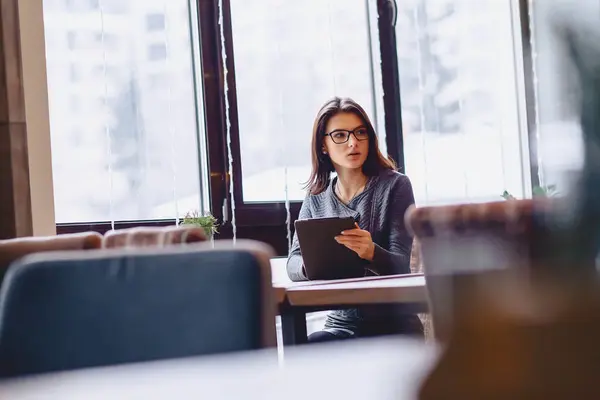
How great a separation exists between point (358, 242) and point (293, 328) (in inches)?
11.8

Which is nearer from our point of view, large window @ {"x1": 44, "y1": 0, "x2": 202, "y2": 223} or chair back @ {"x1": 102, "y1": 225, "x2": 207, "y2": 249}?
chair back @ {"x1": 102, "y1": 225, "x2": 207, "y2": 249}

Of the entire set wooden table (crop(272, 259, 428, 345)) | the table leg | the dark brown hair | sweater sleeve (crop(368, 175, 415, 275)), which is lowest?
the table leg

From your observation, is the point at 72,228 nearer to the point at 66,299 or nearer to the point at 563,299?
the point at 66,299

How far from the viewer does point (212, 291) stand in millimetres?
900

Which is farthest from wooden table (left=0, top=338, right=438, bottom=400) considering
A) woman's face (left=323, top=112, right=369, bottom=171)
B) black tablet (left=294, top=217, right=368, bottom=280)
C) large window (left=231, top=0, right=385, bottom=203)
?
large window (left=231, top=0, right=385, bottom=203)

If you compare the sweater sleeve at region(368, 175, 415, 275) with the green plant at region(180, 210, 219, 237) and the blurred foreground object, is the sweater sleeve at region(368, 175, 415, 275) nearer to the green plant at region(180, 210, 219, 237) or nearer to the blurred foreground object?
the green plant at region(180, 210, 219, 237)

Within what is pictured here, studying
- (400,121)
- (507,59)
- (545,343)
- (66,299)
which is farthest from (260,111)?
(545,343)

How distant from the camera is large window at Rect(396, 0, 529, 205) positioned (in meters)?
4.05

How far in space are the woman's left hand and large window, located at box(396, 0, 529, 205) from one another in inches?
67.7

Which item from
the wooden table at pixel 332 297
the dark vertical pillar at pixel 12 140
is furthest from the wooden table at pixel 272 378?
the dark vertical pillar at pixel 12 140

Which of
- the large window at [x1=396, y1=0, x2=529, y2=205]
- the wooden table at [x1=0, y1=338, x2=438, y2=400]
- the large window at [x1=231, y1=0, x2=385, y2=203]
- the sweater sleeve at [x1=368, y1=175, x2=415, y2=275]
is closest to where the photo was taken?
the wooden table at [x1=0, y1=338, x2=438, y2=400]

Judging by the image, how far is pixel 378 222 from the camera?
102 inches

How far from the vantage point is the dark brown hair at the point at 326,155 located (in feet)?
8.98

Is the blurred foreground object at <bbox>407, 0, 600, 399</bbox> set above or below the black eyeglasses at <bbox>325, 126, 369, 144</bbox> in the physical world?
below
